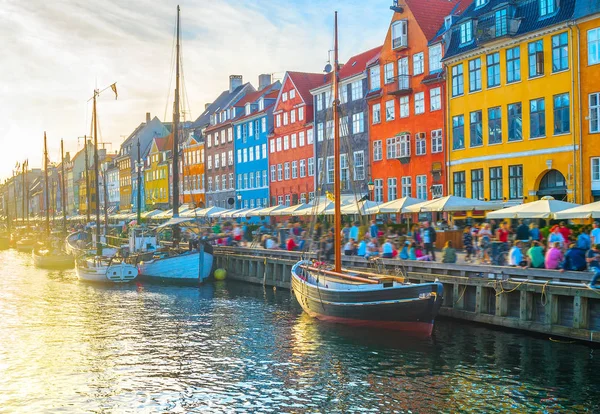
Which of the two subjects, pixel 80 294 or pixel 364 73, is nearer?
pixel 80 294

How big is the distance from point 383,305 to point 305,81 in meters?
50.1

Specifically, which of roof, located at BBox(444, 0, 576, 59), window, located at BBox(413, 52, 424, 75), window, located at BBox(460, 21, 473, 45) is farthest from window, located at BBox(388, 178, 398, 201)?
window, located at BBox(460, 21, 473, 45)

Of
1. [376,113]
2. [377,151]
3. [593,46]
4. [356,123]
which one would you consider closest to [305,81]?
[356,123]

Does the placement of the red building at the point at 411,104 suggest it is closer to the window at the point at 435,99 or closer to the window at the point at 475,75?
the window at the point at 435,99

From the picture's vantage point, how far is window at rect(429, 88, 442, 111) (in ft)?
167

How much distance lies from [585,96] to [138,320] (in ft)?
81.2

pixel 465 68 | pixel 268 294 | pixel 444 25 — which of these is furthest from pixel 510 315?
pixel 444 25

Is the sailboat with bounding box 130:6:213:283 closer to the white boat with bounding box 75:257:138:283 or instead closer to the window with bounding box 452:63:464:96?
the white boat with bounding box 75:257:138:283

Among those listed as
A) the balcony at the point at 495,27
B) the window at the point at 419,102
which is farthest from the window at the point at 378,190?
the balcony at the point at 495,27

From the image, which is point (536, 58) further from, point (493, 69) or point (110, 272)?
point (110, 272)

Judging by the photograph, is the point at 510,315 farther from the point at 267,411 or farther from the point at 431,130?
the point at 431,130

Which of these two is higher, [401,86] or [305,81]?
[305,81]

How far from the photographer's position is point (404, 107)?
5438 centimetres

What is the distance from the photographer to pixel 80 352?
2377 cm
